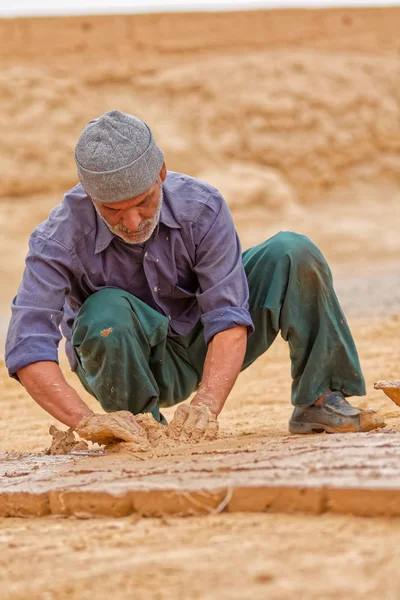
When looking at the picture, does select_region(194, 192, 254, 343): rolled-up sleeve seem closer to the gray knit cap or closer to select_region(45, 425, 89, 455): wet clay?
the gray knit cap

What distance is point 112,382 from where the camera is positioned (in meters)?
3.36

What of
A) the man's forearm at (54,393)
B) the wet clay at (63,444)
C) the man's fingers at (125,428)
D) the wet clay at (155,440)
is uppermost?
the man's forearm at (54,393)

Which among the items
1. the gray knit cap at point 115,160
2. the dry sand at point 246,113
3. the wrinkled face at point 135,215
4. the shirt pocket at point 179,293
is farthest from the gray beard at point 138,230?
the dry sand at point 246,113

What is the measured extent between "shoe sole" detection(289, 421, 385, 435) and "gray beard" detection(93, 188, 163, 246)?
3.22 ft

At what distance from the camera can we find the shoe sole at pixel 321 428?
3.40m

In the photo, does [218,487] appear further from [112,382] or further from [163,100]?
[163,100]

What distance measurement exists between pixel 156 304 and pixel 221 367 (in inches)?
16.8

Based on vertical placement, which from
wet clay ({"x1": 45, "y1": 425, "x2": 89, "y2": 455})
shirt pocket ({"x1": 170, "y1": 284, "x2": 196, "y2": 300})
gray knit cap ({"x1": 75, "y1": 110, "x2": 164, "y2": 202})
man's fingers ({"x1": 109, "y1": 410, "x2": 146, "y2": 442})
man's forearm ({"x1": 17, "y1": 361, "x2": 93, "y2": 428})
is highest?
gray knit cap ({"x1": 75, "y1": 110, "x2": 164, "y2": 202})

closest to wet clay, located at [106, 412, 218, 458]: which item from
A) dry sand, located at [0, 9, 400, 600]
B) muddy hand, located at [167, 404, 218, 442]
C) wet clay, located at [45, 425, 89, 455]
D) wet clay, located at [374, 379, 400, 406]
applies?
muddy hand, located at [167, 404, 218, 442]

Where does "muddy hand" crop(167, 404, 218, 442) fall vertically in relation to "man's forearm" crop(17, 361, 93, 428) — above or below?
below

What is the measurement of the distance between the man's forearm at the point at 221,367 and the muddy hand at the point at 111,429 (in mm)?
241

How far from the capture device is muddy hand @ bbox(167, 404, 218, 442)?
3072 mm

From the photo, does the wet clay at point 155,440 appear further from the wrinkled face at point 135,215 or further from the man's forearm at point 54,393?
the wrinkled face at point 135,215

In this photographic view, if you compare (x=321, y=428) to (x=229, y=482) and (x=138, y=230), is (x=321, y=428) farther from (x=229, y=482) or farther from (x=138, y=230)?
(x=229, y=482)
